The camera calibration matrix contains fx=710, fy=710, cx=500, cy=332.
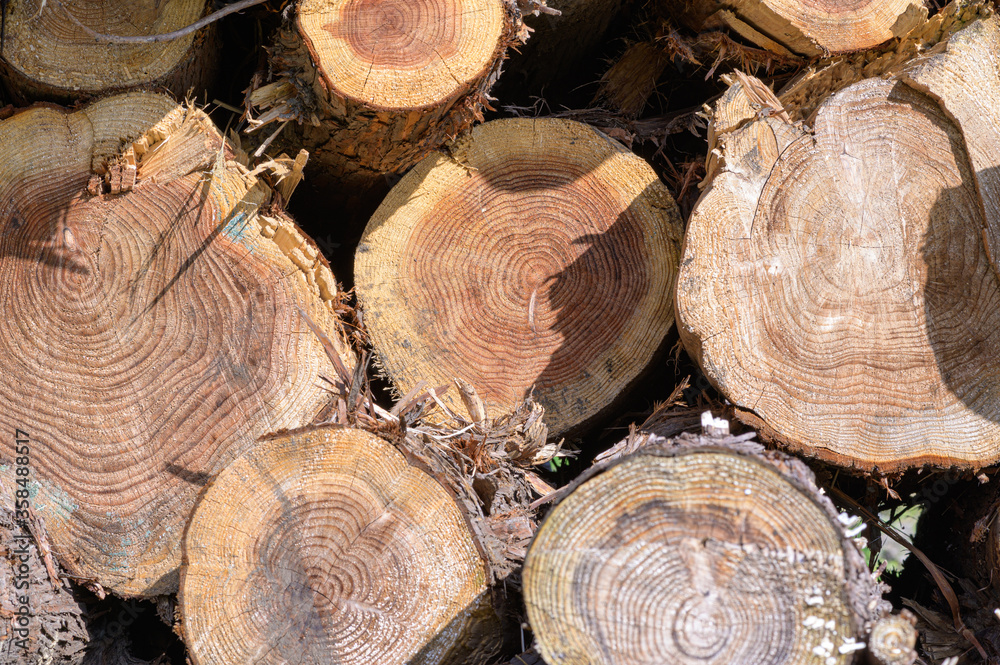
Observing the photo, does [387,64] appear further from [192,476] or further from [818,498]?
[818,498]

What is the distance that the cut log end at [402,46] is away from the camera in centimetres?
173

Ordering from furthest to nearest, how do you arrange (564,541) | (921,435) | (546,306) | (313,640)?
(546,306)
(921,435)
(313,640)
(564,541)

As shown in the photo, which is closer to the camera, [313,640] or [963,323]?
[313,640]

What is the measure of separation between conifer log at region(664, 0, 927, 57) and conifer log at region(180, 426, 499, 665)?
5.03ft

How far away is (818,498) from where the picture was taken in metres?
1.26

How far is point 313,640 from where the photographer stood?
1.43 metres

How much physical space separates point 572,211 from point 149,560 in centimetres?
141

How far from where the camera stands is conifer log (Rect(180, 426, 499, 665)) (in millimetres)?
1431

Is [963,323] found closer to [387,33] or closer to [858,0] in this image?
[858,0]

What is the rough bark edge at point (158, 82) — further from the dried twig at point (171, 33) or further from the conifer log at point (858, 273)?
the conifer log at point (858, 273)

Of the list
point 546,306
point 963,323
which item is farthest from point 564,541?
point 963,323

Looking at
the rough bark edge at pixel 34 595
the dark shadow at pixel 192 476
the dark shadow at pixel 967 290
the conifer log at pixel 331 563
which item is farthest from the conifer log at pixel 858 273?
the rough bark edge at pixel 34 595

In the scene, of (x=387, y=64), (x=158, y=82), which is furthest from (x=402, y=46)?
(x=158, y=82)

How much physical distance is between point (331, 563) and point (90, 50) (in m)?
1.53
